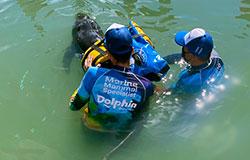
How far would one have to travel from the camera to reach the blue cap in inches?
104

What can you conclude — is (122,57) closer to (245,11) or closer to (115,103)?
(115,103)

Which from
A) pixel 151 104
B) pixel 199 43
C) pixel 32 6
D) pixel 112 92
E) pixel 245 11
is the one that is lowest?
pixel 151 104

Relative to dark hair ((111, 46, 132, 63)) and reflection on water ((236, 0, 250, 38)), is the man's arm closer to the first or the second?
dark hair ((111, 46, 132, 63))

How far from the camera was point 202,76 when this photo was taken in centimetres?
339

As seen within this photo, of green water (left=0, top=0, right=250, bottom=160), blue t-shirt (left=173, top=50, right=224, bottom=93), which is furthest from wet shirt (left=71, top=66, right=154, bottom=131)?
blue t-shirt (left=173, top=50, right=224, bottom=93)

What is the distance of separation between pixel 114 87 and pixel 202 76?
54.9 inches

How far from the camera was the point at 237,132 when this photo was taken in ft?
11.0

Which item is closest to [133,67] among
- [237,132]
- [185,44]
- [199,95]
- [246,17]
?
[185,44]

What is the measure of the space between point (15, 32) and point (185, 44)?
172 inches

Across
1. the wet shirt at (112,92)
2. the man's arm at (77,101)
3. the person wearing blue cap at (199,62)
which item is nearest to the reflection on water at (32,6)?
the man's arm at (77,101)

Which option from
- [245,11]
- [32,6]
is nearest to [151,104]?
[245,11]

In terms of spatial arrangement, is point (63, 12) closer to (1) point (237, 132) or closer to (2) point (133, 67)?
(2) point (133, 67)

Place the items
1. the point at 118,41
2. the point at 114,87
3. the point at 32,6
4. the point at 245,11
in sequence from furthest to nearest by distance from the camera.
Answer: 1. the point at 32,6
2. the point at 245,11
3. the point at 114,87
4. the point at 118,41

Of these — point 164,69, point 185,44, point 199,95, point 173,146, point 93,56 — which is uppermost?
point 185,44
